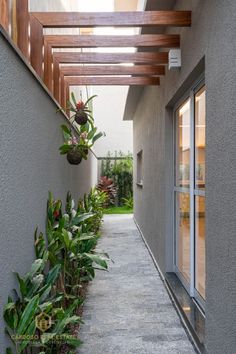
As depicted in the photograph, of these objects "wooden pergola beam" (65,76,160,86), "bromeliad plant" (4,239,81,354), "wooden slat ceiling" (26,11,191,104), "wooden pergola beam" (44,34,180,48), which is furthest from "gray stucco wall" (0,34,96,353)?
"wooden pergola beam" (65,76,160,86)

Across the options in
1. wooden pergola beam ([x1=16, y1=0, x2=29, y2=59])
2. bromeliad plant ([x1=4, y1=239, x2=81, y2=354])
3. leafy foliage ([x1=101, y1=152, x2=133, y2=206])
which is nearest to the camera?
bromeliad plant ([x1=4, y1=239, x2=81, y2=354])

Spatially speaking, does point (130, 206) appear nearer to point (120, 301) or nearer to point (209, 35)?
point (120, 301)

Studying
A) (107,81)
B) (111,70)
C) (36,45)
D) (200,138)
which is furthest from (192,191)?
(107,81)

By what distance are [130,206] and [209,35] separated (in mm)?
12217

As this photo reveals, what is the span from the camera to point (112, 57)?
162 inches

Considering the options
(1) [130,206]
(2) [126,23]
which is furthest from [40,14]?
(1) [130,206]

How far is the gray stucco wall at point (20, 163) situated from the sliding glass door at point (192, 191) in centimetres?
144

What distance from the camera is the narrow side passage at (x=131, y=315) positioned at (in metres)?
2.83

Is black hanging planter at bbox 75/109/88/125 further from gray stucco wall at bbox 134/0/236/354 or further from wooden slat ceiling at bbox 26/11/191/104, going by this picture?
gray stucco wall at bbox 134/0/236/354

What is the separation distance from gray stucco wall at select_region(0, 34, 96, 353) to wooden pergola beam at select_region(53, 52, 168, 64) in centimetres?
123

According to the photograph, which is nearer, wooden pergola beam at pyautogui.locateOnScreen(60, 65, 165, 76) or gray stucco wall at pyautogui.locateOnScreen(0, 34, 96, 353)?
gray stucco wall at pyautogui.locateOnScreen(0, 34, 96, 353)

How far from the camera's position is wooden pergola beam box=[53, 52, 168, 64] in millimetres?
4078

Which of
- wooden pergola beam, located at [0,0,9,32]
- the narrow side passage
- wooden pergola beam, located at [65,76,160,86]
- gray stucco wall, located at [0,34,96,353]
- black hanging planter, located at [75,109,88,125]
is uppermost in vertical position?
wooden pergola beam, located at [65,76,160,86]

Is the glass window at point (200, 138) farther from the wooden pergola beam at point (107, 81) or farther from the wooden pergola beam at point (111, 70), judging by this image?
the wooden pergola beam at point (107, 81)
